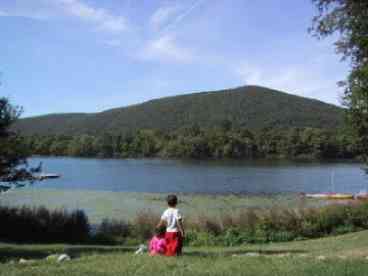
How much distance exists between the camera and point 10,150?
53.8 feet

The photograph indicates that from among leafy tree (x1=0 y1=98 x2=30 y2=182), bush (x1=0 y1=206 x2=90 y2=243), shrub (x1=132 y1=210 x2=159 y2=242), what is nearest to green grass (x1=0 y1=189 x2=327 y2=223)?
bush (x1=0 y1=206 x2=90 y2=243)

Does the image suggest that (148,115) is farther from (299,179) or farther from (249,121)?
(299,179)

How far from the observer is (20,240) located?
19281 mm

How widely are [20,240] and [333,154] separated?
403 ft

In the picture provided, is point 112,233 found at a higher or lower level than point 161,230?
lower

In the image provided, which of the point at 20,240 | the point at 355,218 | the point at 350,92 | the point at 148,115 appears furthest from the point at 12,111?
the point at 148,115

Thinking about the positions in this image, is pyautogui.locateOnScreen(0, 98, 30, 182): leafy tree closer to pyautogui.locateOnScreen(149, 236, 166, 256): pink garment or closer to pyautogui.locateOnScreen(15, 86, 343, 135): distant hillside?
pyautogui.locateOnScreen(149, 236, 166, 256): pink garment

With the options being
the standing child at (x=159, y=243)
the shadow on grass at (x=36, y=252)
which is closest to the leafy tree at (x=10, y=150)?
the shadow on grass at (x=36, y=252)

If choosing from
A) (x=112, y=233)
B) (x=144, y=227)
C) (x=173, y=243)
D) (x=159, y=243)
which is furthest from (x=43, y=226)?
(x=173, y=243)

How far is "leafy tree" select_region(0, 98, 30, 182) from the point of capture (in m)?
16.5

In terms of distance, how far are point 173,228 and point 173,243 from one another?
30 centimetres

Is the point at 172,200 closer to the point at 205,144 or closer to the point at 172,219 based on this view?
the point at 172,219

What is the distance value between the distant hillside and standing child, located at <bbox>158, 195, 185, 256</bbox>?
493 ft

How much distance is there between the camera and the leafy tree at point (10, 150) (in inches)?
648
